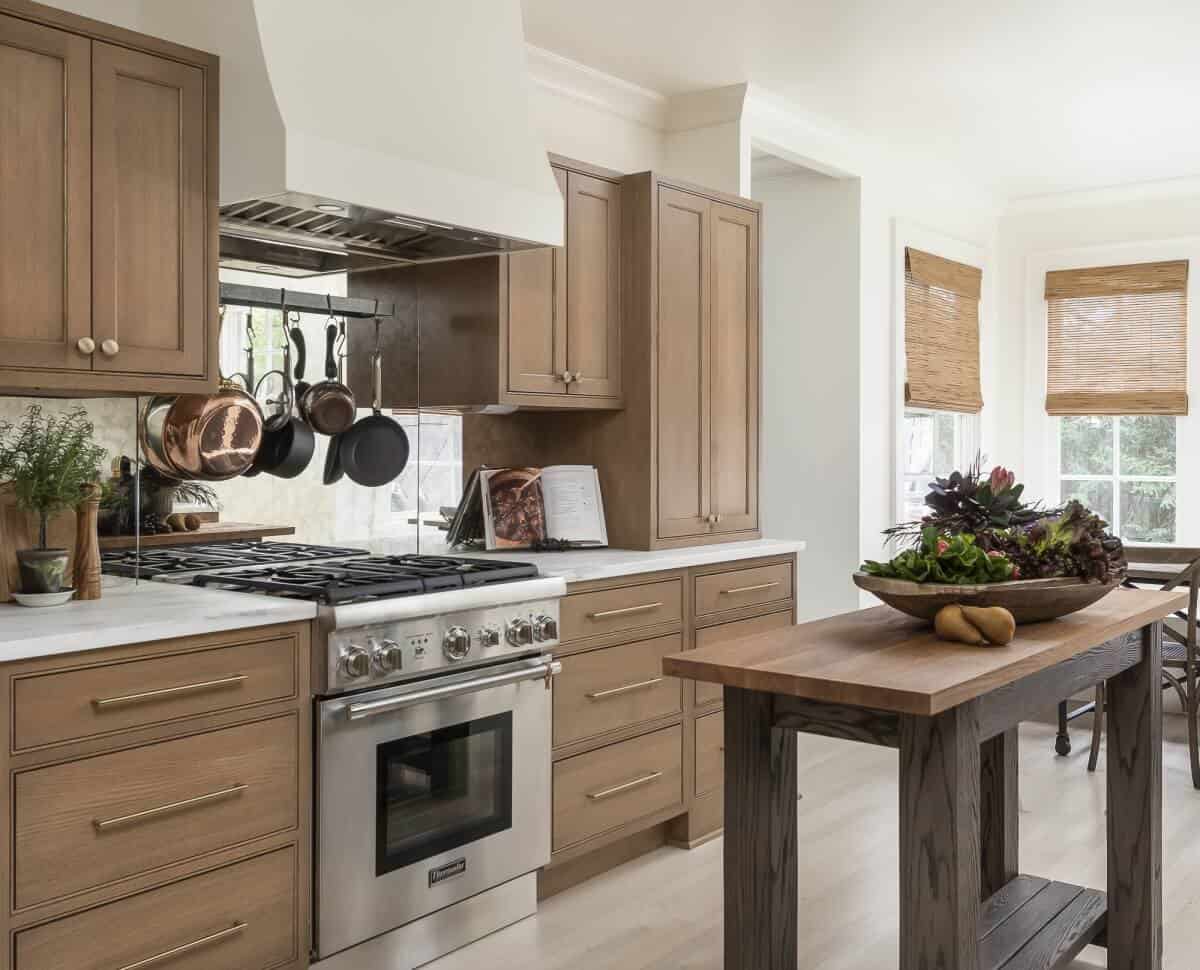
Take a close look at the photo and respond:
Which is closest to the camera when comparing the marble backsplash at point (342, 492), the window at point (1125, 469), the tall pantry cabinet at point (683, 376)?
the marble backsplash at point (342, 492)

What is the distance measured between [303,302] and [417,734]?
119 cm

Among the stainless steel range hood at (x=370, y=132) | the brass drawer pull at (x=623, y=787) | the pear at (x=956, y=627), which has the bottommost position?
the brass drawer pull at (x=623, y=787)

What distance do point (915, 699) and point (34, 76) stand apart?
6.79 feet

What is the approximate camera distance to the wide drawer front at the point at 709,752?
3676mm

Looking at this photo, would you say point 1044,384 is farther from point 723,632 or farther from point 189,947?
point 189,947

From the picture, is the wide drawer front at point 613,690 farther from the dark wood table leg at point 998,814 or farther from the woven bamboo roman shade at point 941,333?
the woven bamboo roman shade at point 941,333

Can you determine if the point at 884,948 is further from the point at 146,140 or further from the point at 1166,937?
the point at 146,140

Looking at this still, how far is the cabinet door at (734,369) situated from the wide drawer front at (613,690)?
2.14ft

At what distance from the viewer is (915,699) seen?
1812mm

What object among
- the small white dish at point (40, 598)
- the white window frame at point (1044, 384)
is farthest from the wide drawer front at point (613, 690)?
the white window frame at point (1044, 384)

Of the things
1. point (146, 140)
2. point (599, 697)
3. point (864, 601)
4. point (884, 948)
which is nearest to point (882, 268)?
point (864, 601)

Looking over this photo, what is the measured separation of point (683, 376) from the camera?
3814 mm

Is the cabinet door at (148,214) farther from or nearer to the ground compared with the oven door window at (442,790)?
farther from the ground

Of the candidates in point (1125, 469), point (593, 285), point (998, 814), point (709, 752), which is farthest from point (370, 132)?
point (1125, 469)
